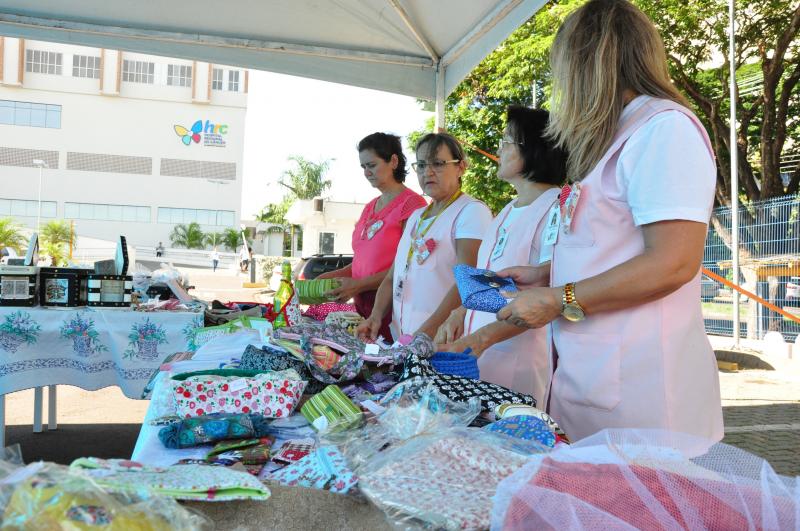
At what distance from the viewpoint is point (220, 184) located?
66.4 m

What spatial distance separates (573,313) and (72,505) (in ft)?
3.56

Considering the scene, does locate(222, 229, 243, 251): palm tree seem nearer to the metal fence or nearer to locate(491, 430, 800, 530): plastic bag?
the metal fence

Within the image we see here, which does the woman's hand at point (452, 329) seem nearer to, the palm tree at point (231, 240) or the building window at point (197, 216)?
the palm tree at point (231, 240)

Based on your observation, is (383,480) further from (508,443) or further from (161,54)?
(161,54)

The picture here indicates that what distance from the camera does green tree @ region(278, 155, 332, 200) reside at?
5812cm

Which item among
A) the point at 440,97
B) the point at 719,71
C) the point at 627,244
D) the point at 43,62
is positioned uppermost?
the point at 43,62

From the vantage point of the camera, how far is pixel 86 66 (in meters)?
62.3

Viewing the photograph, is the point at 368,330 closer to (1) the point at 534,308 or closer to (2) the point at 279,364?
(2) the point at 279,364

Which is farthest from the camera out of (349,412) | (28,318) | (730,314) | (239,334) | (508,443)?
(730,314)

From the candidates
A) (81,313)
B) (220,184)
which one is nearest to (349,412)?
(81,313)

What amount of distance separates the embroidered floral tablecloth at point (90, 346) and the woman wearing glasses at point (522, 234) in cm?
204

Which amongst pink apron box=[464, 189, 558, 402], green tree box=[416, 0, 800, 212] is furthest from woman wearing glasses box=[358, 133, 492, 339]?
green tree box=[416, 0, 800, 212]

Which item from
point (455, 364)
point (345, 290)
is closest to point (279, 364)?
point (455, 364)

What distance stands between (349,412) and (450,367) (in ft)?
1.18
